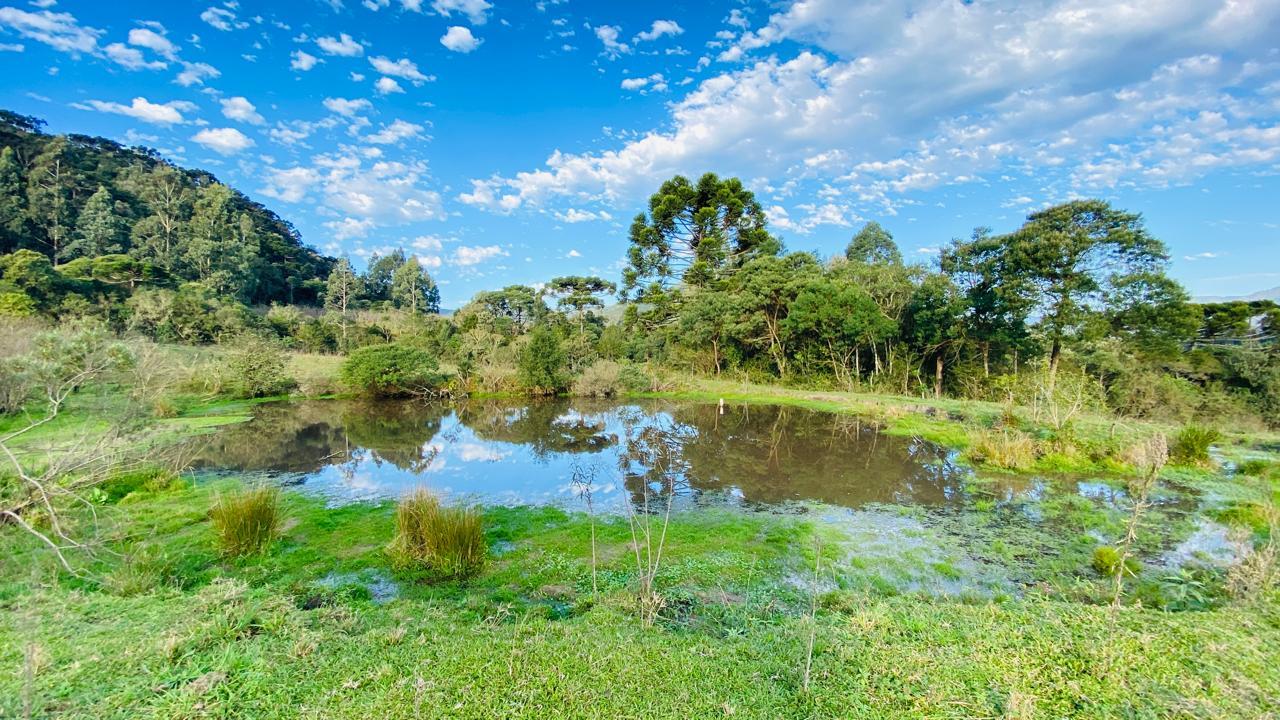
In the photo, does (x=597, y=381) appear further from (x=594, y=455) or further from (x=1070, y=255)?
(x=1070, y=255)

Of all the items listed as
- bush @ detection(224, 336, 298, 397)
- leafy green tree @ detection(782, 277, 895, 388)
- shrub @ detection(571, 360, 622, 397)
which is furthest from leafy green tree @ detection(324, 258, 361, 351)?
leafy green tree @ detection(782, 277, 895, 388)

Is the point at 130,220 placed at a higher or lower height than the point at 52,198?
lower

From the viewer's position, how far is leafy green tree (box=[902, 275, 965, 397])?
16266 millimetres

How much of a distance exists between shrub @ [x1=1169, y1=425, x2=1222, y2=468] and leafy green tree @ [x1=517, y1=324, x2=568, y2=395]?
1695cm

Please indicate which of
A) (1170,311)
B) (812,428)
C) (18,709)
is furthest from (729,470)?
(1170,311)

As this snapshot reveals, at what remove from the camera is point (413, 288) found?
41.5 meters

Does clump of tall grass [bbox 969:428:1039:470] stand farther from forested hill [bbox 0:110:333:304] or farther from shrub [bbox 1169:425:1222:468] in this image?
forested hill [bbox 0:110:333:304]

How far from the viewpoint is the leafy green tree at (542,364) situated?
62.3 ft

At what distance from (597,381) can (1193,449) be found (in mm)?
16455

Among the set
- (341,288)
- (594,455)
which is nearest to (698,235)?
(594,455)

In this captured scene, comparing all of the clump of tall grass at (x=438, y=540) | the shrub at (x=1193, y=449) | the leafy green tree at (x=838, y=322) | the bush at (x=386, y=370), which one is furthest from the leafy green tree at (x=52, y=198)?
the shrub at (x=1193, y=449)

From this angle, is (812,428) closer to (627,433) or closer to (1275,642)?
(627,433)

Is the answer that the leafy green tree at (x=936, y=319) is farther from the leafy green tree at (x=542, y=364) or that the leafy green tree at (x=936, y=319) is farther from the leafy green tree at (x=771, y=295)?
the leafy green tree at (x=542, y=364)

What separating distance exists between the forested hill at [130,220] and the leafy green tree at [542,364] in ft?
71.6
